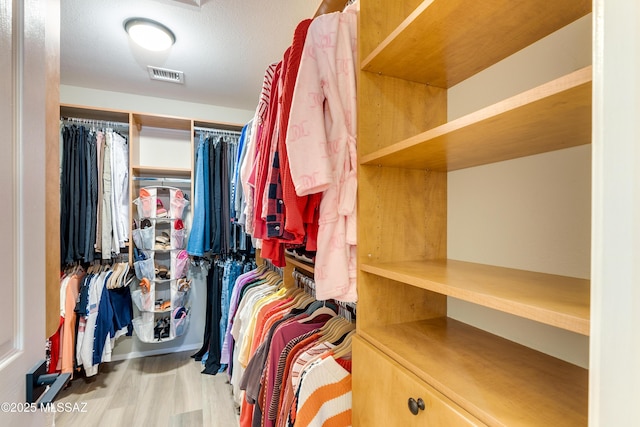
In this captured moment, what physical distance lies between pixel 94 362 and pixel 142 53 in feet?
7.33

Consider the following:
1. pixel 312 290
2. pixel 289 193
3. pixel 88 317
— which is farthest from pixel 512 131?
pixel 88 317

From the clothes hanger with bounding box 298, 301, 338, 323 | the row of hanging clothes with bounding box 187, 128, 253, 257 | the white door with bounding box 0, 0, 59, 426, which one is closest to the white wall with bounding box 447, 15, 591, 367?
the clothes hanger with bounding box 298, 301, 338, 323

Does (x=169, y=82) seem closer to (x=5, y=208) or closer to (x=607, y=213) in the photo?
(x=5, y=208)

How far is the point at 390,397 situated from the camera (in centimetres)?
72

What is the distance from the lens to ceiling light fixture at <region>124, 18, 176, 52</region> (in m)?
1.63

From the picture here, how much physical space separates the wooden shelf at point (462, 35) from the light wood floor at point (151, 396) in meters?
2.18

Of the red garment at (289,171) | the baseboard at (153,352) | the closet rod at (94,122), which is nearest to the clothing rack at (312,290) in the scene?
the red garment at (289,171)

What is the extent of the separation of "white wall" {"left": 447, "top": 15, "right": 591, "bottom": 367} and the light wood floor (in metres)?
1.86

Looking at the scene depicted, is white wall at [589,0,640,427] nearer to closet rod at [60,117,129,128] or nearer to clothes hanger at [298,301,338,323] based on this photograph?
clothes hanger at [298,301,338,323]

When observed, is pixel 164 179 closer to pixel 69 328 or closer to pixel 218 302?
pixel 218 302

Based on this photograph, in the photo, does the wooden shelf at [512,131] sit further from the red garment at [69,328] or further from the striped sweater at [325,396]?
the red garment at [69,328]

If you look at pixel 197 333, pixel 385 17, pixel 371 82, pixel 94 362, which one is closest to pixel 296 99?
pixel 371 82

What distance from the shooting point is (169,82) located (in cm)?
235

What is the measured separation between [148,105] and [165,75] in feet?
1.85
